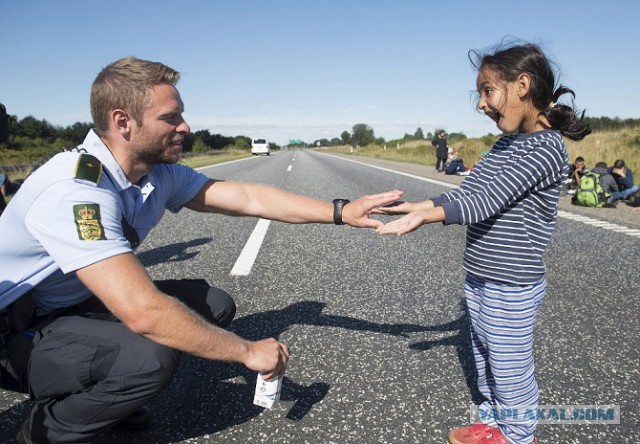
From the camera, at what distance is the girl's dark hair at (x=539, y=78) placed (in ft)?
6.11

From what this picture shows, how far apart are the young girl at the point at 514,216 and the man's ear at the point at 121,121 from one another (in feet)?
4.35

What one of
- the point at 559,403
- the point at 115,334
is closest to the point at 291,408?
the point at 115,334

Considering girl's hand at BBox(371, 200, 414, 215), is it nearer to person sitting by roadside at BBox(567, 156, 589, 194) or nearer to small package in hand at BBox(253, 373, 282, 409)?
small package in hand at BBox(253, 373, 282, 409)

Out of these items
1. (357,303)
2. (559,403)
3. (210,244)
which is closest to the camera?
(559,403)

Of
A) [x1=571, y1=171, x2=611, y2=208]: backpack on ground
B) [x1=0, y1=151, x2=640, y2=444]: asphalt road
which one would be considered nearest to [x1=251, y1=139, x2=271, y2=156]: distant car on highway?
[x1=571, y1=171, x2=611, y2=208]: backpack on ground

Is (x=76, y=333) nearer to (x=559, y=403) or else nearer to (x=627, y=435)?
(x=559, y=403)

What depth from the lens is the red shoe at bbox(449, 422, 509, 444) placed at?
6.32 feet

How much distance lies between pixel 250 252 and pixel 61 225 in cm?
355

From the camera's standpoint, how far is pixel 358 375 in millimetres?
2457

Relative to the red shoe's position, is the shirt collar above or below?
above

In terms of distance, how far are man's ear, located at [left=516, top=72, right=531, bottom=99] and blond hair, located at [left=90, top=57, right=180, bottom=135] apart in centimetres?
165

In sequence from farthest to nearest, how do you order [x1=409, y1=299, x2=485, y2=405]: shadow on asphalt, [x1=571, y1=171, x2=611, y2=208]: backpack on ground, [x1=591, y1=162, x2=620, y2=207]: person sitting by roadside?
[x1=591, y1=162, x2=620, y2=207]: person sitting by roadside
[x1=571, y1=171, x2=611, y2=208]: backpack on ground
[x1=409, y1=299, x2=485, y2=405]: shadow on asphalt

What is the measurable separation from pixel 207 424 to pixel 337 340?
42.5 inches

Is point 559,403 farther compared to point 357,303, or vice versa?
point 357,303
